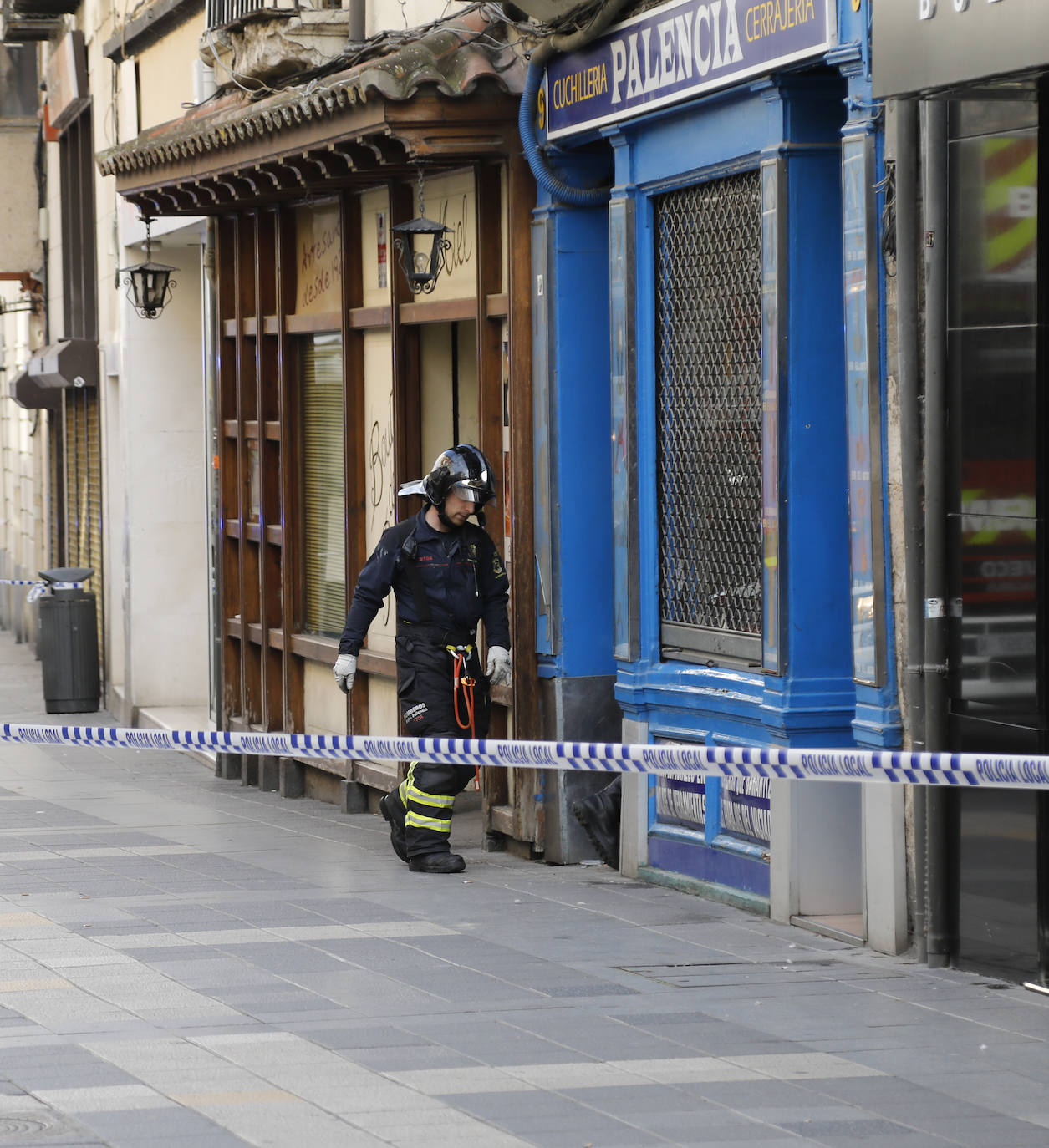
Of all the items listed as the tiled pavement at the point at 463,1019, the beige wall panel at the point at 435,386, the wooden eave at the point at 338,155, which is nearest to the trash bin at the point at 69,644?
the wooden eave at the point at 338,155

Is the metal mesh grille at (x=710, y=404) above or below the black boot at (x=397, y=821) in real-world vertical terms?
above

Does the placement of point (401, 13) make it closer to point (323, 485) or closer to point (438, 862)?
point (323, 485)

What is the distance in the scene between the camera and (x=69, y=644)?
58.6 ft

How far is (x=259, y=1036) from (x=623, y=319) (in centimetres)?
406

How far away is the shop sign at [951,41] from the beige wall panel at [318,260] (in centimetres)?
549

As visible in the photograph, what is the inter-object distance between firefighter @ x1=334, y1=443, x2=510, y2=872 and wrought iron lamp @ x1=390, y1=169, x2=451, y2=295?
120 centimetres

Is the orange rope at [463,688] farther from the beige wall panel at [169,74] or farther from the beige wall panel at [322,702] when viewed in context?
the beige wall panel at [169,74]

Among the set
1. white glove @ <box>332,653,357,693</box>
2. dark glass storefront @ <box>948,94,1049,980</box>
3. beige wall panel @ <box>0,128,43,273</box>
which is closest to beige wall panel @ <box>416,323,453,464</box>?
white glove @ <box>332,653,357,693</box>

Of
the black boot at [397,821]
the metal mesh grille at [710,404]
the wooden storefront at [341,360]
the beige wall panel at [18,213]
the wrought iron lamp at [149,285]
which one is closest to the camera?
the metal mesh grille at [710,404]

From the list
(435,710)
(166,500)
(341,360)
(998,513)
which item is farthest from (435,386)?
(166,500)

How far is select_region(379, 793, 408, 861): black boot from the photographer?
1005 cm

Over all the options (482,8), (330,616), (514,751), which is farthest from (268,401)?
(514,751)

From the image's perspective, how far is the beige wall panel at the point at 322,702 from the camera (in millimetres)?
12742

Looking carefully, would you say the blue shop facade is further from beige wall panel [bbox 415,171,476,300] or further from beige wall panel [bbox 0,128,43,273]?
beige wall panel [bbox 0,128,43,273]
